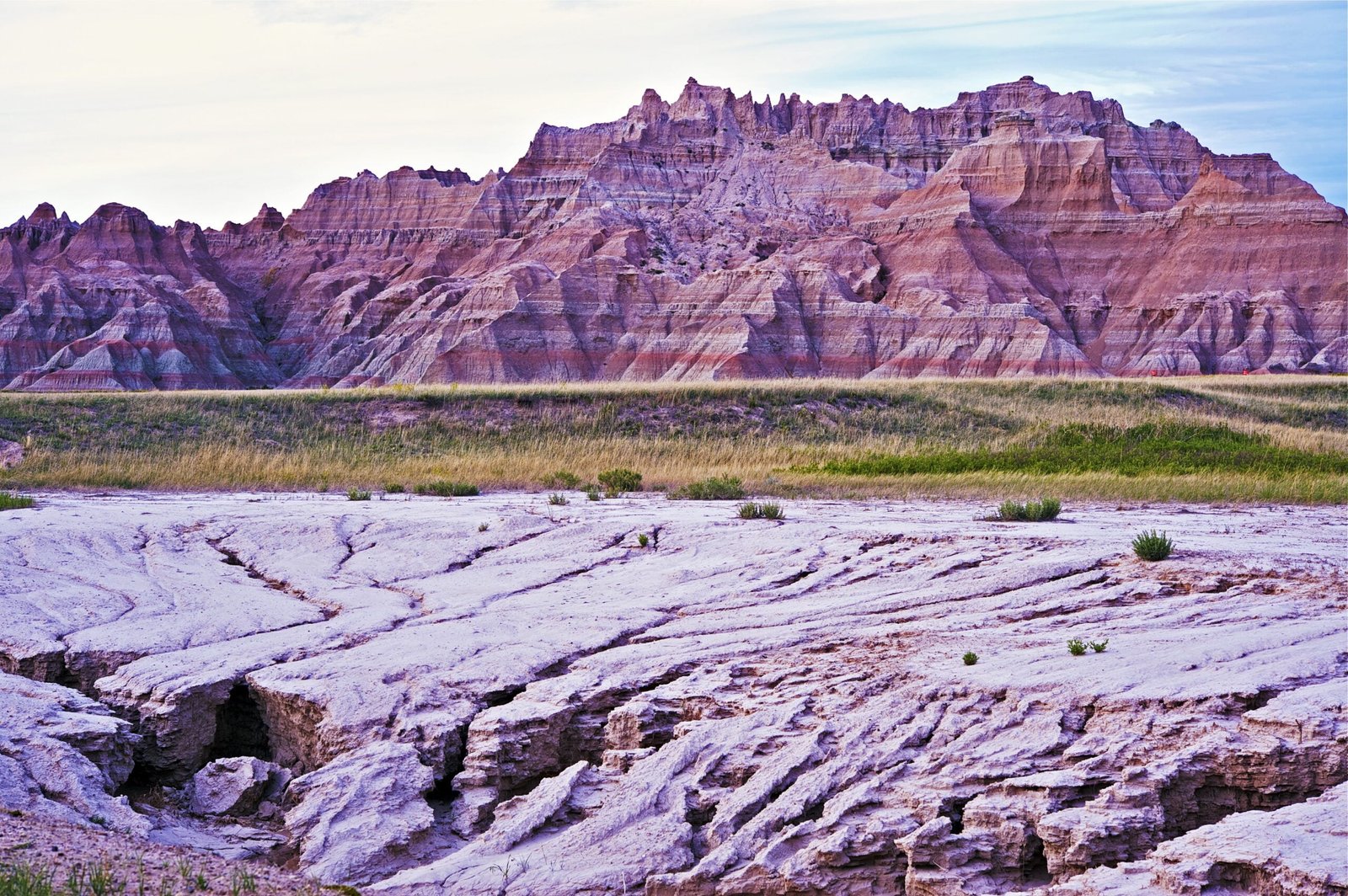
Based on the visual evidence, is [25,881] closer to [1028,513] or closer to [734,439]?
[1028,513]

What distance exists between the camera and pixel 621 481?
2002 centimetres

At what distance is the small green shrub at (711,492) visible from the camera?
60.2 ft

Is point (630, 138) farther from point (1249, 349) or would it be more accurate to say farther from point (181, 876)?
point (181, 876)

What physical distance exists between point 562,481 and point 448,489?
7.28 feet

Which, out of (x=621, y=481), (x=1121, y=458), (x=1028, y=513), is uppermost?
(x=1028, y=513)

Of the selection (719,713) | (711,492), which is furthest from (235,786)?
(711,492)

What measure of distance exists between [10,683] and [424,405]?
24.1m

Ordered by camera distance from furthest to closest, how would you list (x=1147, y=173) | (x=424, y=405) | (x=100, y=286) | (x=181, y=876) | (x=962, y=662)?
1. (x=1147, y=173)
2. (x=100, y=286)
3. (x=424, y=405)
4. (x=962, y=662)
5. (x=181, y=876)

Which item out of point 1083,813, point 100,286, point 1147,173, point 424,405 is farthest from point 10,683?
point 1147,173

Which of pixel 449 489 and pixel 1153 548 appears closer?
pixel 1153 548

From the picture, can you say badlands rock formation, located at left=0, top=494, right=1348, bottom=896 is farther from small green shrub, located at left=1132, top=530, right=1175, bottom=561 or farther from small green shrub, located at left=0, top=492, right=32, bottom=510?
small green shrub, located at left=0, top=492, right=32, bottom=510

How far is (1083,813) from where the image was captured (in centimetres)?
667

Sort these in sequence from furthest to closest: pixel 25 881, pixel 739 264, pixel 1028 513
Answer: pixel 739 264 < pixel 1028 513 < pixel 25 881

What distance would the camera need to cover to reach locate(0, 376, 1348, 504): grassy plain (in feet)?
67.5
